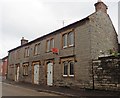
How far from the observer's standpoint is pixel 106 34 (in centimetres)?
2086

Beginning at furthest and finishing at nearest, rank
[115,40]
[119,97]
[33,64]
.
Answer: [33,64] → [115,40] → [119,97]

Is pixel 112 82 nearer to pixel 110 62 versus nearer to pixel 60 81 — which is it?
pixel 110 62

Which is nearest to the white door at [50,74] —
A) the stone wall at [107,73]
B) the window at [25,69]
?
the window at [25,69]

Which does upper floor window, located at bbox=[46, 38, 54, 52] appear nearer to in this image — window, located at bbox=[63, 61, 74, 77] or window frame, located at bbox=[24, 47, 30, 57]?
window, located at bbox=[63, 61, 74, 77]

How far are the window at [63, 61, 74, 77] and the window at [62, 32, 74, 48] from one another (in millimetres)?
1814

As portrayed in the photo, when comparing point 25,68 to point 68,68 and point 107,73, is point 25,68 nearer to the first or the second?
point 68,68

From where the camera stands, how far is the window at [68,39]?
21062 millimetres

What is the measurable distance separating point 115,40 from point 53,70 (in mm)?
7449

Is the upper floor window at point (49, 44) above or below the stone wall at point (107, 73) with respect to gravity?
above

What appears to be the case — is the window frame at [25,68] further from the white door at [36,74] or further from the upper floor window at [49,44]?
the upper floor window at [49,44]

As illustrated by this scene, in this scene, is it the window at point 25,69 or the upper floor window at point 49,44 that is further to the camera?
Result: the window at point 25,69

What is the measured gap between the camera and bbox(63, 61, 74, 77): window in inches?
802

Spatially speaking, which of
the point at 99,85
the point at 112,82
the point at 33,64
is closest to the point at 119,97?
the point at 112,82

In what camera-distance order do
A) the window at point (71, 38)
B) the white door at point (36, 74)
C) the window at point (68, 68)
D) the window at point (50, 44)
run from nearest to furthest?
the window at point (68, 68) → the window at point (71, 38) → the window at point (50, 44) → the white door at point (36, 74)
